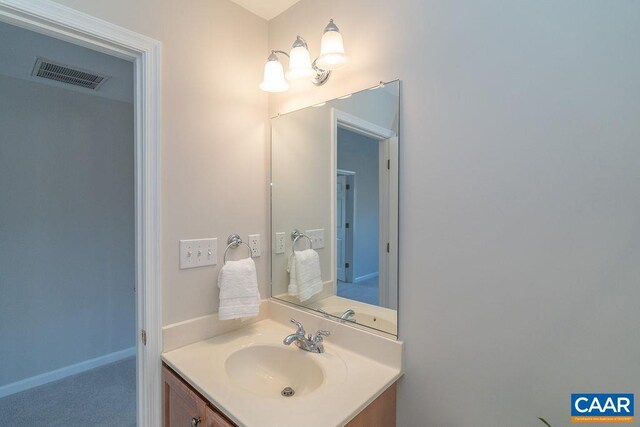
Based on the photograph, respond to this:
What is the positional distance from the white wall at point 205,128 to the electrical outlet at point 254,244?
0.10 feet

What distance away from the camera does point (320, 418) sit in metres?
0.83

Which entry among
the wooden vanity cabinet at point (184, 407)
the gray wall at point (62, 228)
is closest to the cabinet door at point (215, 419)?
the wooden vanity cabinet at point (184, 407)

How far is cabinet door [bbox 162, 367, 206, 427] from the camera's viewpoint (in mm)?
1014

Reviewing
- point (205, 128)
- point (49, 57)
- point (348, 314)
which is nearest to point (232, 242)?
point (205, 128)

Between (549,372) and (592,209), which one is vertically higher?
(592,209)

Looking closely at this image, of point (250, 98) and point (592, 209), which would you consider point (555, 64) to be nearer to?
point (592, 209)

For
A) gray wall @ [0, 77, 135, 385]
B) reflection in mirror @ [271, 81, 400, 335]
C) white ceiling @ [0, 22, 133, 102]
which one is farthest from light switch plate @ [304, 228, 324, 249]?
gray wall @ [0, 77, 135, 385]

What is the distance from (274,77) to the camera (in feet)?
4.43

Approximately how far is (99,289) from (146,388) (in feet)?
6.42

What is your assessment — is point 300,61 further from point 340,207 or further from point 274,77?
point 340,207

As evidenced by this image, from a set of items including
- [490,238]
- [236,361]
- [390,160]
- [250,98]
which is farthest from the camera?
[250,98]

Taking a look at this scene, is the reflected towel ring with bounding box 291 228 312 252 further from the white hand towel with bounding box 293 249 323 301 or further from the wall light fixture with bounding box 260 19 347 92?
the wall light fixture with bounding box 260 19 347 92

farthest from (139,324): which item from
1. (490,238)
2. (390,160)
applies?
(490,238)

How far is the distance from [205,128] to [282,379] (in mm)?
1155
